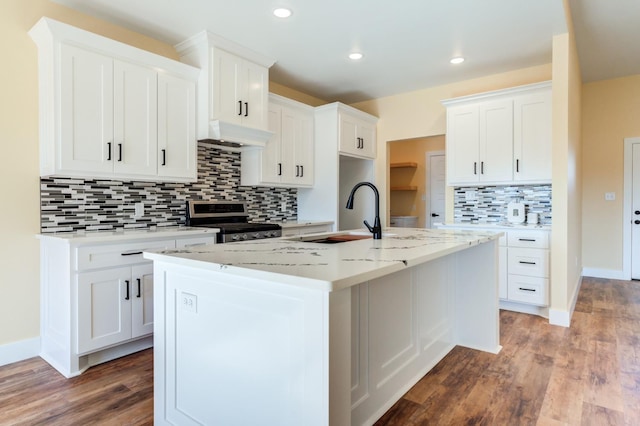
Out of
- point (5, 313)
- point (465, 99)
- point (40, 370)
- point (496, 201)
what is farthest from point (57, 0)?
point (496, 201)

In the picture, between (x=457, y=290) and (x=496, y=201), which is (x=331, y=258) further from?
(x=496, y=201)

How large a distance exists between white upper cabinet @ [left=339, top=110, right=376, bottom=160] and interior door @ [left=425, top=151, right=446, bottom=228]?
6.38 ft

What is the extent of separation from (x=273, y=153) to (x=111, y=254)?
209cm

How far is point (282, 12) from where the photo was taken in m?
2.82

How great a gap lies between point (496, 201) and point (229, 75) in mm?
3278

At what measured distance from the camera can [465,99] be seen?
13.6 ft

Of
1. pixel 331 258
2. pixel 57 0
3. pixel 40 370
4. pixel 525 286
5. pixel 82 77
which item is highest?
pixel 57 0

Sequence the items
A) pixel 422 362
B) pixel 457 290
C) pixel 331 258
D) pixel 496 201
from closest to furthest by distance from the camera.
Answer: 1. pixel 331 258
2. pixel 422 362
3. pixel 457 290
4. pixel 496 201

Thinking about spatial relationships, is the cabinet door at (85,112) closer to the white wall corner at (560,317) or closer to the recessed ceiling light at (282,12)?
the recessed ceiling light at (282,12)

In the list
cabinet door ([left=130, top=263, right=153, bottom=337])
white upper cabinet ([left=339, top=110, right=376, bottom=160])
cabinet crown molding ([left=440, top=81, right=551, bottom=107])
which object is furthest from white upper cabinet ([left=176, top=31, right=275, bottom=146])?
cabinet crown molding ([left=440, top=81, right=551, bottom=107])

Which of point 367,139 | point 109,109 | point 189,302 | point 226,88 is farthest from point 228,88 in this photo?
point 189,302

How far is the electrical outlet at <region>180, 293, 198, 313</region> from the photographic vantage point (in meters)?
1.50

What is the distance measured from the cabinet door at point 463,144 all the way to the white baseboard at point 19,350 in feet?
13.8

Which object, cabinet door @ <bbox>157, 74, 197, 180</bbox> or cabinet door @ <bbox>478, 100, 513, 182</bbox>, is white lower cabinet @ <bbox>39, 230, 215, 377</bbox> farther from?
cabinet door @ <bbox>478, 100, 513, 182</bbox>
